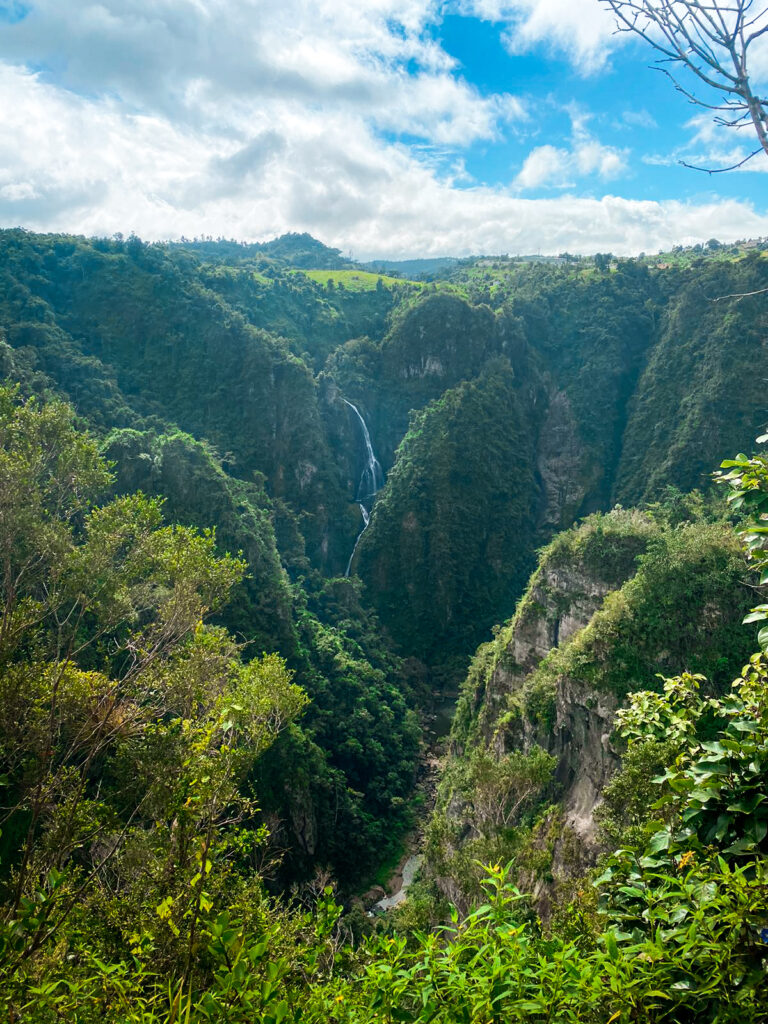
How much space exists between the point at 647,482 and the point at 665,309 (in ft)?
80.3

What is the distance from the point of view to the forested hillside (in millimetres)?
2799

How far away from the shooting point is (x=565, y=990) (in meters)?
2.22

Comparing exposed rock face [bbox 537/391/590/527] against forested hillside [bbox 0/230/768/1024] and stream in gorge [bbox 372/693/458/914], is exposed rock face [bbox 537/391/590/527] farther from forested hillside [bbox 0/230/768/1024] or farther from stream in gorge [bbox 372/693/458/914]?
stream in gorge [bbox 372/693/458/914]

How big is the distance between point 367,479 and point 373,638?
22057 mm

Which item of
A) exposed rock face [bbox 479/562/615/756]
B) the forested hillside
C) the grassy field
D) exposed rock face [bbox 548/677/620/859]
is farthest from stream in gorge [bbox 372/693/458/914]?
the grassy field

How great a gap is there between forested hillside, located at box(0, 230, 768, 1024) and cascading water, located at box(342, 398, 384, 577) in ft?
2.07

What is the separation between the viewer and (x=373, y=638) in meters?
49.5

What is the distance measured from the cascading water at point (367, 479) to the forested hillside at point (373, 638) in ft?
2.07

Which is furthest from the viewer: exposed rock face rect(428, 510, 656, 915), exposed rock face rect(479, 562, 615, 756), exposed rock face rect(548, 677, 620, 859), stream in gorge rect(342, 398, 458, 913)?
stream in gorge rect(342, 398, 458, 913)

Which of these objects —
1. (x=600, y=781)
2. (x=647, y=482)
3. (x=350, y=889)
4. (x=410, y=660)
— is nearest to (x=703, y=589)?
(x=600, y=781)

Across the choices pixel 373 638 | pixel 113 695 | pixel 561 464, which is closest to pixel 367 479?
pixel 561 464

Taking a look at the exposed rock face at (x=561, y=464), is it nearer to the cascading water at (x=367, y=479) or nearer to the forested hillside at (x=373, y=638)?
the forested hillside at (x=373, y=638)

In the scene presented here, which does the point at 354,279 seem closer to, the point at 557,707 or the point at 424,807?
the point at 424,807

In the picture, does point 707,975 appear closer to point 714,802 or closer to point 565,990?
point 565,990
